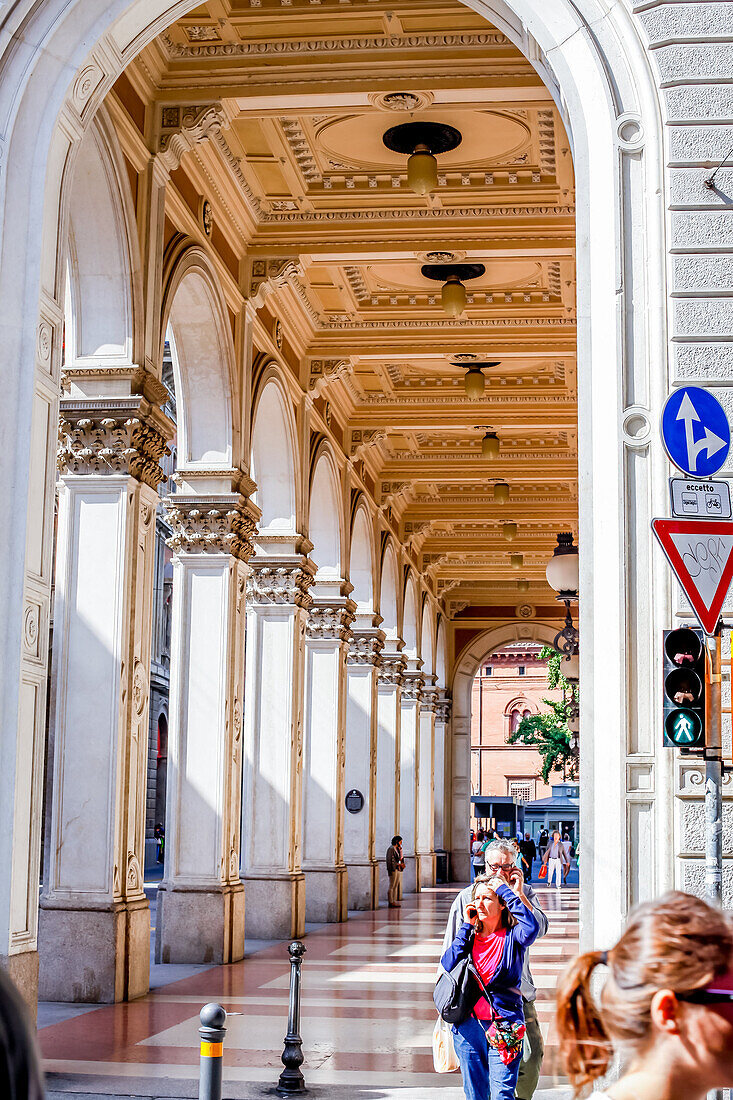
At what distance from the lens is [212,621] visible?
15.7m

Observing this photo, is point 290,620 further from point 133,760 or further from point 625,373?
point 625,373

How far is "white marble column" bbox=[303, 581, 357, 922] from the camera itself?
2177cm

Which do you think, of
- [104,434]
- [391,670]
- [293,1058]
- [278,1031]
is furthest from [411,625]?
[293,1058]

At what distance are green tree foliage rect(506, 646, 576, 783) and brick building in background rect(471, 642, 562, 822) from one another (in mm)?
794

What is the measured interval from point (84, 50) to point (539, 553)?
2759cm

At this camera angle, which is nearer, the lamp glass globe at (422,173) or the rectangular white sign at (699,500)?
the rectangular white sign at (699,500)

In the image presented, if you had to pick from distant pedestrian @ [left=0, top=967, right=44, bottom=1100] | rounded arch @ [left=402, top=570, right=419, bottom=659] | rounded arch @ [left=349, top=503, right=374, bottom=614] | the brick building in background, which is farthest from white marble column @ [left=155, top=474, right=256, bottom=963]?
the brick building in background

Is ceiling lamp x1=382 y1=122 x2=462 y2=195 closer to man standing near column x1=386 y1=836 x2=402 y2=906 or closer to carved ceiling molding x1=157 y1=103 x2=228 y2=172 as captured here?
carved ceiling molding x1=157 y1=103 x2=228 y2=172

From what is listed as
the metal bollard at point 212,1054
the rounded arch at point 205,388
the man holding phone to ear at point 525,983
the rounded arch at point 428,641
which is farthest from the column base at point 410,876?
the metal bollard at point 212,1054

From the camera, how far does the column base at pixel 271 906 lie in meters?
18.5

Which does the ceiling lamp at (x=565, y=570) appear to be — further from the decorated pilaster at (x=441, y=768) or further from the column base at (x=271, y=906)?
the decorated pilaster at (x=441, y=768)

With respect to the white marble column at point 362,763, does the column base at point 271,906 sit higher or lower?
lower

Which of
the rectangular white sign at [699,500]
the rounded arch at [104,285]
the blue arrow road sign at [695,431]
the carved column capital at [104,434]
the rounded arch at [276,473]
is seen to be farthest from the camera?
the rounded arch at [276,473]

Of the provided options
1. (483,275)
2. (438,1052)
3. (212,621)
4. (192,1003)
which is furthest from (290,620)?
(438,1052)
